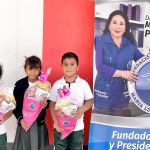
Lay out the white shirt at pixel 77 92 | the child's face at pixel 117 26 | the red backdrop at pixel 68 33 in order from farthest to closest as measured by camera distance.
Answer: the red backdrop at pixel 68 33 → the child's face at pixel 117 26 → the white shirt at pixel 77 92

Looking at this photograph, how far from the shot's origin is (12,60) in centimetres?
290

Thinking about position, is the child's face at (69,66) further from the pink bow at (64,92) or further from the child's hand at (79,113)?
the child's hand at (79,113)

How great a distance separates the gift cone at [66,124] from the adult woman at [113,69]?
13.2 inches

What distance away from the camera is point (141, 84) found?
9.00 ft

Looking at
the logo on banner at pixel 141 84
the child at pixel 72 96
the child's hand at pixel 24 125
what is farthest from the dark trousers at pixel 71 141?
the logo on banner at pixel 141 84

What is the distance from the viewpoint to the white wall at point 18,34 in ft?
9.39

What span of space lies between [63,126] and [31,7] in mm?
1075

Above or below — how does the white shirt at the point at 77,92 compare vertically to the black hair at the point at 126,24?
below

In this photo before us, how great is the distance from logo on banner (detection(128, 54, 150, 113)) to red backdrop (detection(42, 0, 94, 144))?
15.0 inches

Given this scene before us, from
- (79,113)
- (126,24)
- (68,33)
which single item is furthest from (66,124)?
(126,24)

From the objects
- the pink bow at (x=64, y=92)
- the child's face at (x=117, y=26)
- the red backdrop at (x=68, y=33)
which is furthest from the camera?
the red backdrop at (x=68, y=33)

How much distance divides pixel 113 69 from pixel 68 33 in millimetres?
512

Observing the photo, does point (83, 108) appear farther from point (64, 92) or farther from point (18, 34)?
point (18, 34)

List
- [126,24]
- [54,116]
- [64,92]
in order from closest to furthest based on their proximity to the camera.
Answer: [64,92], [54,116], [126,24]
